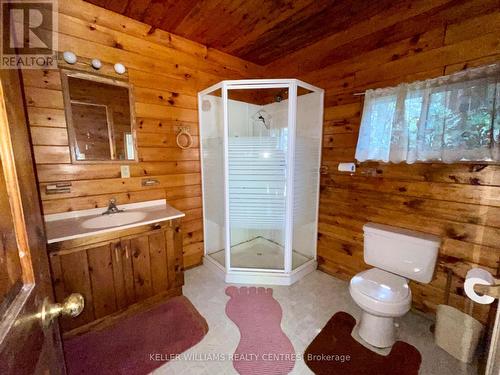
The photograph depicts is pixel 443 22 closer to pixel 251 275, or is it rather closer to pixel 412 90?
pixel 412 90

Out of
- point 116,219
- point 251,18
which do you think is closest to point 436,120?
point 251,18

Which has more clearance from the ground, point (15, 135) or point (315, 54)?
point (315, 54)

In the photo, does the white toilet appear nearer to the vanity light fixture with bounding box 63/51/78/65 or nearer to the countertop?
the countertop

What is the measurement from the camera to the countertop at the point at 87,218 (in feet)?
4.66

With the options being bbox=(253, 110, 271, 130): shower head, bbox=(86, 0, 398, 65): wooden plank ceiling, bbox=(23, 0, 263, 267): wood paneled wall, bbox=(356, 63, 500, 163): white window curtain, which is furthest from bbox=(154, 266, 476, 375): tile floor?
bbox=(86, 0, 398, 65): wooden plank ceiling

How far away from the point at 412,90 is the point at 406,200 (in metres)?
0.85

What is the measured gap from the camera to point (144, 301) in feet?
5.80

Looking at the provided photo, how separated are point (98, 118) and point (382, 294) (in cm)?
254

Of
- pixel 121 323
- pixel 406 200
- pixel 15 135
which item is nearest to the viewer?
pixel 15 135

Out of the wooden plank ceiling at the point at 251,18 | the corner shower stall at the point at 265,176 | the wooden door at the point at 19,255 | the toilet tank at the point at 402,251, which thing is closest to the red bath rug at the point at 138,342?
the corner shower stall at the point at 265,176

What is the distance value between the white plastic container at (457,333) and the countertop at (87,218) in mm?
2037

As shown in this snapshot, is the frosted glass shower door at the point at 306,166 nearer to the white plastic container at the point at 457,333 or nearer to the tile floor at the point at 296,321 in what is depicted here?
the tile floor at the point at 296,321

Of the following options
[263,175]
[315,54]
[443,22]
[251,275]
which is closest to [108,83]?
[263,175]

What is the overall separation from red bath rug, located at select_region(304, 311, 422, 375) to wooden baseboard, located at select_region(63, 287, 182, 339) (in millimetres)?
1192
